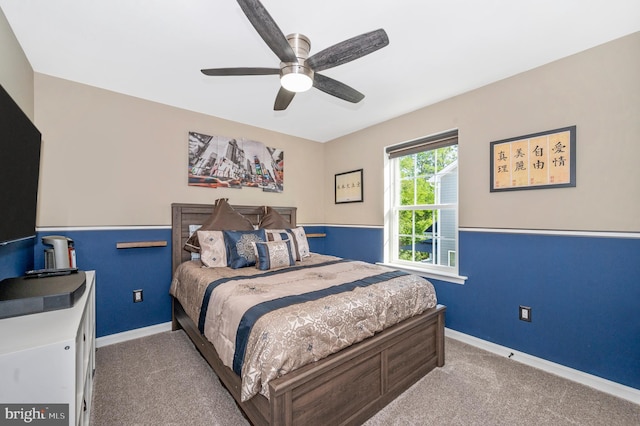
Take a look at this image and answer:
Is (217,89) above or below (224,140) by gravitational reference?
above

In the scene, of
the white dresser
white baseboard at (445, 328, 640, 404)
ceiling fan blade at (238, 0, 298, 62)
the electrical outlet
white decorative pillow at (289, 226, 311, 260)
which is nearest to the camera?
the white dresser

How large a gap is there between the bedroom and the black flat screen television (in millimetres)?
305

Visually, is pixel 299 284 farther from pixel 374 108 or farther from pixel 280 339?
pixel 374 108

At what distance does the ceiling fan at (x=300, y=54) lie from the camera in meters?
1.39

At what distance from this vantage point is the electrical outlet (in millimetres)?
2371

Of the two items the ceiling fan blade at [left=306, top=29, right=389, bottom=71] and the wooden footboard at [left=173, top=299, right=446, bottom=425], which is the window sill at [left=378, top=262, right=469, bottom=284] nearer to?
the wooden footboard at [left=173, top=299, right=446, bottom=425]

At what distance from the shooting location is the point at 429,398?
190 cm

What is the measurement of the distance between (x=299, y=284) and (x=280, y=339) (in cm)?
70

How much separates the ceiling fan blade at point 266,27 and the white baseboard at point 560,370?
2.94m

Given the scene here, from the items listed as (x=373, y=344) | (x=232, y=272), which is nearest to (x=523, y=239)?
(x=373, y=344)

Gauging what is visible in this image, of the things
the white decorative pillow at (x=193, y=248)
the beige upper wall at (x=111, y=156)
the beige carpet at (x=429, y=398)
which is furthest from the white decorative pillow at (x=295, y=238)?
the beige carpet at (x=429, y=398)

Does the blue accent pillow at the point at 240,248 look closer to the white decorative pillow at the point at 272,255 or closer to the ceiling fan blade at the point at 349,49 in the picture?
the white decorative pillow at the point at 272,255

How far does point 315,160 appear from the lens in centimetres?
451

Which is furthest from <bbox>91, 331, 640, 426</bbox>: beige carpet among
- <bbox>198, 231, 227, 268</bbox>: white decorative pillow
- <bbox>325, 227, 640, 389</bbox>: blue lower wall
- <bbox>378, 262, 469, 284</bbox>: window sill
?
<bbox>198, 231, 227, 268</bbox>: white decorative pillow
